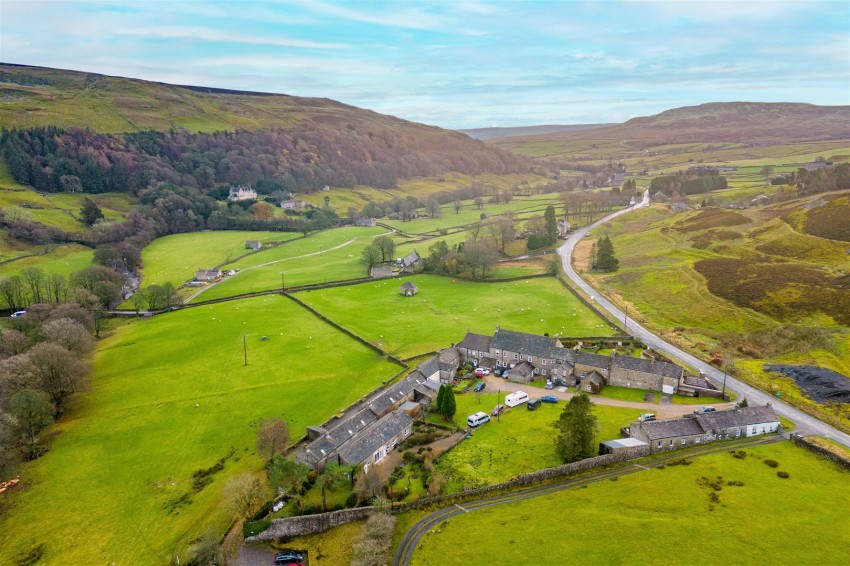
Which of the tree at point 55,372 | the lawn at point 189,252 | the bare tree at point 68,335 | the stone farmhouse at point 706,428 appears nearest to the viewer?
the stone farmhouse at point 706,428

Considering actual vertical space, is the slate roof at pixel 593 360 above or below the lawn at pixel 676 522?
above

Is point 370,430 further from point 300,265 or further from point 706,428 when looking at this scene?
point 300,265

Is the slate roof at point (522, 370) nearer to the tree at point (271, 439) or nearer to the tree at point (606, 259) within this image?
the tree at point (271, 439)

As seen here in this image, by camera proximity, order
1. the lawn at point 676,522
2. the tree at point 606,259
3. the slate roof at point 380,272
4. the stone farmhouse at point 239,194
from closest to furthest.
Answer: the lawn at point 676,522 → the tree at point 606,259 → the slate roof at point 380,272 → the stone farmhouse at point 239,194

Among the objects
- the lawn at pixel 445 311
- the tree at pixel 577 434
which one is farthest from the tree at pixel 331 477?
the lawn at pixel 445 311

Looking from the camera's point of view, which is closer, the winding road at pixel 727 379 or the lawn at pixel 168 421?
the lawn at pixel 168 421

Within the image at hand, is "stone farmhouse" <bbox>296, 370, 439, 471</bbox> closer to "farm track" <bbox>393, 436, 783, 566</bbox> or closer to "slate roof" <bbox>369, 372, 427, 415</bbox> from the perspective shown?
"slate roof" <bbox>369, 372, 427, 415</bbox>
